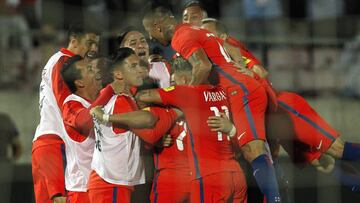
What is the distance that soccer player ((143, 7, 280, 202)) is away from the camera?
4320 mm

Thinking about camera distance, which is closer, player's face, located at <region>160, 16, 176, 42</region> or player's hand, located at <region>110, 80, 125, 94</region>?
player's hand, located at <region>110, 80, 125, 94</region>

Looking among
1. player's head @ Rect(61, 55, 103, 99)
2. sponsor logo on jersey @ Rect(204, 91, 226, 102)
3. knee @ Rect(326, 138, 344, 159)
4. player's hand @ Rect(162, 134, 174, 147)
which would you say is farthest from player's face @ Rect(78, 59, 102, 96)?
knee @ Rect(326, 138, 344, 159)

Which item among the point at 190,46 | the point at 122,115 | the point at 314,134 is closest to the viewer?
the point at 122,115

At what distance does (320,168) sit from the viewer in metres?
5.04

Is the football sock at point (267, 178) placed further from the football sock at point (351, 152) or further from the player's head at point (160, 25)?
the player's head at point (160, 25)

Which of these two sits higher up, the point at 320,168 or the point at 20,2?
the point at 20,2

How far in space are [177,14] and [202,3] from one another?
513 mm

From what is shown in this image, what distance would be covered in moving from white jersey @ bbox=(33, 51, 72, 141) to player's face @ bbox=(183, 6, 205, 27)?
0.85 metres

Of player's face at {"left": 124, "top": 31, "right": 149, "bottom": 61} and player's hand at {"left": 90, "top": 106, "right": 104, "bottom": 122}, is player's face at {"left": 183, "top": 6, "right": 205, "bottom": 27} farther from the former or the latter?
player's hand at {"left": 90, "top": 106, "right": 104, "bottom": 122}

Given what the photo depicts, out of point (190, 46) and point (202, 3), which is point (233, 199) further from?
point (202, 3)

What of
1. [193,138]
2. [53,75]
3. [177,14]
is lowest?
[193,138]

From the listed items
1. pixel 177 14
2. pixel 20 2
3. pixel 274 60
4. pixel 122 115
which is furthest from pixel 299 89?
pixel 122 115

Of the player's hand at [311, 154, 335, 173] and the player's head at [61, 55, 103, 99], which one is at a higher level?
the player's head at [61, 55, 103, 99]

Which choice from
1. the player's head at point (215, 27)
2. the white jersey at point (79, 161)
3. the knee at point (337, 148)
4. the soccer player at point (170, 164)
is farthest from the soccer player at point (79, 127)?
the knee at point (337, 148)
